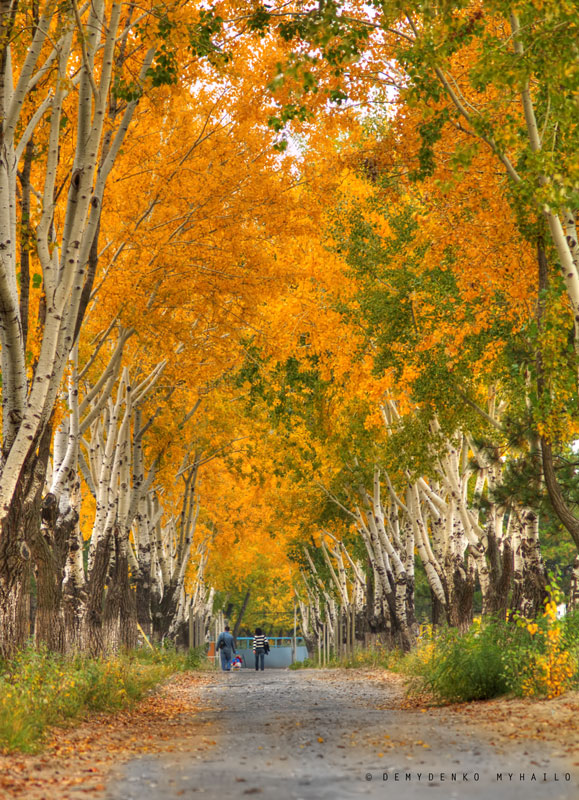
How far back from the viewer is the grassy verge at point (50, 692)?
809 centimetres

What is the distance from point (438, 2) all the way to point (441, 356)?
6197mm

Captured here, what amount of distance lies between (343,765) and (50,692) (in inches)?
165

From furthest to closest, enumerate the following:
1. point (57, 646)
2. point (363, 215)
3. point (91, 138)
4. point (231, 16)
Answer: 1. point (363, 215)
2. point (57, 646)
3. point (231, 16)
4. point (91, 138)

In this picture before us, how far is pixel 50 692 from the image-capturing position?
10031 millimetres

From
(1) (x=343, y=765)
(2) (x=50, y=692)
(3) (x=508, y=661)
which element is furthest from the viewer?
(3) (x=508, y=661)

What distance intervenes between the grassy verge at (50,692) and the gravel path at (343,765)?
3.65ft

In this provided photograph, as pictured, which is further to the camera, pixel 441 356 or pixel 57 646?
pixel 441 356

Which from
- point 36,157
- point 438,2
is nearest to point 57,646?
point 36,157

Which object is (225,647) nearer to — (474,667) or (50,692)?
(474,667)

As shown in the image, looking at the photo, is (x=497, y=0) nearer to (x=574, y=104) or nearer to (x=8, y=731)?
→ (x=574, y=104)

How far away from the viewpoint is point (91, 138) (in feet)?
36.0

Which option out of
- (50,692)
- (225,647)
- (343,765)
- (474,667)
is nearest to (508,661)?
(474,667)

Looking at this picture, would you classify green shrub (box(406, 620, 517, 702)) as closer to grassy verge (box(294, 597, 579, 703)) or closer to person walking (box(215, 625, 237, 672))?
grassy verge (box(294, 597, 579, 703))

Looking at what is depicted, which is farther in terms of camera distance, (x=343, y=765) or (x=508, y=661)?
(x=508, y=661)
